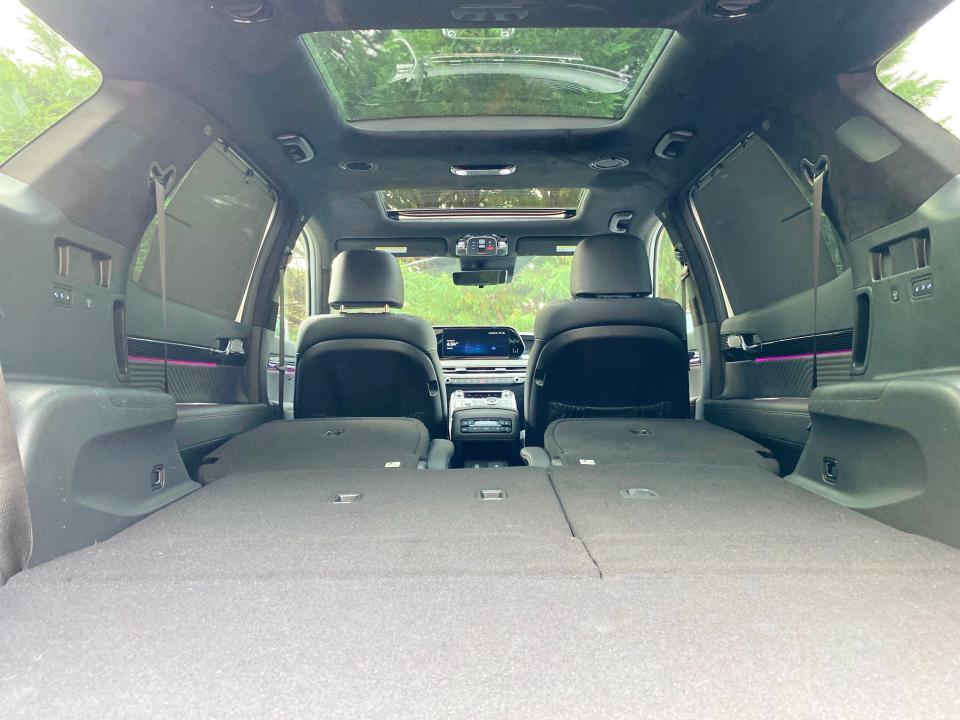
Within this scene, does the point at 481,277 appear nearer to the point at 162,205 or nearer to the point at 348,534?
the point at 162,205

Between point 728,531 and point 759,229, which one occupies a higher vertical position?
point 759,229

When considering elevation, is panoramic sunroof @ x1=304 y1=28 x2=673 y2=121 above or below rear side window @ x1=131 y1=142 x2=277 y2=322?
above

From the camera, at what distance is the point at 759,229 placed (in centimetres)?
334

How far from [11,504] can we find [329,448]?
5.63 feet

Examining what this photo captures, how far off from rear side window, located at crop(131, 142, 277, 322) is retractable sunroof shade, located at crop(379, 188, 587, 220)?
34.9 inches

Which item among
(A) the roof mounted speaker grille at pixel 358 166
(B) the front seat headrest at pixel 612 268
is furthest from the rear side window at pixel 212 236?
(B) the front seat headrest at pixel 612 268

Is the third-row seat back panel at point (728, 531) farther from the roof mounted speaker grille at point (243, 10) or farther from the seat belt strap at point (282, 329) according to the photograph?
the seat belt strap at point (282, 329)

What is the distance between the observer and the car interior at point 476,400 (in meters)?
1.12

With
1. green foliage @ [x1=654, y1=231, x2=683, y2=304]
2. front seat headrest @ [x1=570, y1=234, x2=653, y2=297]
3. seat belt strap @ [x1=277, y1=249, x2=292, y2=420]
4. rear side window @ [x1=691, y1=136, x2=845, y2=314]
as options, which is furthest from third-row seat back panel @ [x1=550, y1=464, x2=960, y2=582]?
green foliage @ [x1=654, y1=231, x2=683, y2=304]

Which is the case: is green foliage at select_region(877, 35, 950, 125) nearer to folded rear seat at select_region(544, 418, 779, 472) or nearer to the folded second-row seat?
folded rear seat at select_region(544, 418, 779, 472)

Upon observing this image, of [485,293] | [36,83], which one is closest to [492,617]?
[36,83]

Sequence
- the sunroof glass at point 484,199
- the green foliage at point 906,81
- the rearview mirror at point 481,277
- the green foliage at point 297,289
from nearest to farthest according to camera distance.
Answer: the green foliage at point 906,81 < the green foliage at point 297,289 < the sunroof glass at point 484,199 < the rearview mirror at point 481,277

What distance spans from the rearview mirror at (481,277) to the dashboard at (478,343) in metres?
A: 0.33

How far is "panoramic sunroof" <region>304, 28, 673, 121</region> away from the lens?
2.58 metres
